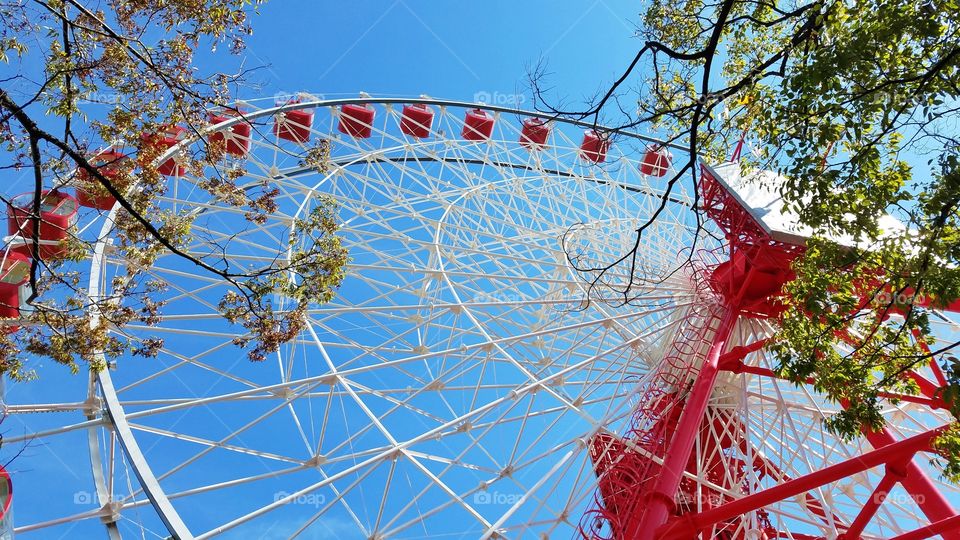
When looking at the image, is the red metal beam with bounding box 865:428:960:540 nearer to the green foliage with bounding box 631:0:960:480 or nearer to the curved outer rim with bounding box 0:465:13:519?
the green foliage with bounding box 631:0:960:480

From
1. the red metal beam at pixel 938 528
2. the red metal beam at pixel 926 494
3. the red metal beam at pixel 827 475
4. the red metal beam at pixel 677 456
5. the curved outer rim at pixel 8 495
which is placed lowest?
the red metal beam at pixel 938 528

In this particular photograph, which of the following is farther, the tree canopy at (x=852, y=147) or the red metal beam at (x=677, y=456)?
the red metal beam at (x=677, y=456)

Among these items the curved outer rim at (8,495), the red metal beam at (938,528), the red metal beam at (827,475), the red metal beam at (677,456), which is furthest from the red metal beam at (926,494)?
the curved outer rim at (8,495)

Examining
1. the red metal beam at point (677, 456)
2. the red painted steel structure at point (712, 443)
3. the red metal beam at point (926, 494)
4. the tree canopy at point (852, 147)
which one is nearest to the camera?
the tree canopy at point (852, 147)

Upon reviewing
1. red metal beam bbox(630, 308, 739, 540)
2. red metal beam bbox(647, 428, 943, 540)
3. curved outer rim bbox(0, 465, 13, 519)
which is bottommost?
red metal beam bbox(647, 428, 943, 540)

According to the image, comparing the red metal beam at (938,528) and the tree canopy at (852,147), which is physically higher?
the tree canopy at (852,147)

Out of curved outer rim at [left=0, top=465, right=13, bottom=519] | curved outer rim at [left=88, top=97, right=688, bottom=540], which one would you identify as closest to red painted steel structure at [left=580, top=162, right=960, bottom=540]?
curved outer rim at [left=88, top=97, right=688, bottom=540]

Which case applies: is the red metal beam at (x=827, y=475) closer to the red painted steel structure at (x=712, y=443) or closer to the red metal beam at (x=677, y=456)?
the red painted steel structure at (x=712, y=443)

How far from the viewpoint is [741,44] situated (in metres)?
9.33

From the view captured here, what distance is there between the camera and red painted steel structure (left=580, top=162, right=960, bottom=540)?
1001 centimetres

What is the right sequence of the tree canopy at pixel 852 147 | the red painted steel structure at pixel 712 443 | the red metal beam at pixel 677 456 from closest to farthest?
the tree canopy at pixel 852 147 < the red painted steel structure at pixel 712 443 < the red metal beam at pixel 677 456

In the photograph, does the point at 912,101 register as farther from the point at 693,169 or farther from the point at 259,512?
the point at 259,512

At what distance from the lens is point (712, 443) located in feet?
54.5

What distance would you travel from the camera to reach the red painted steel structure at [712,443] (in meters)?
10.0
